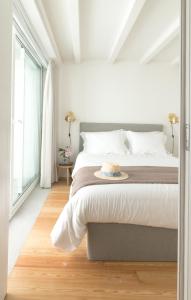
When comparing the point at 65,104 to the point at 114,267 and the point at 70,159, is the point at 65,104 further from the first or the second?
the point at 114,267

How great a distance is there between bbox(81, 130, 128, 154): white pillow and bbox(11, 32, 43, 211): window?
37.9 inches

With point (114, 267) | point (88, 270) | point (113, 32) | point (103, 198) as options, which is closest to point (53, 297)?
point (88, 270)

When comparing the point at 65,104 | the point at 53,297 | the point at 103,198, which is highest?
the point at 65,104

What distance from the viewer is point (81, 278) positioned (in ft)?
6.17

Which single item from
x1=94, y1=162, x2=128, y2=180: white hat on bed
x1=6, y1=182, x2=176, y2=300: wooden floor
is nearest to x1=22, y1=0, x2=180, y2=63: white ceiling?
x1=94, y1=162, x2=128, y2=180: white hat on bed

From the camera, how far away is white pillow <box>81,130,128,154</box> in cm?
425

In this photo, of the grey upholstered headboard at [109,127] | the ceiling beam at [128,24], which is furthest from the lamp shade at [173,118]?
the ceiling beam at [128,24]

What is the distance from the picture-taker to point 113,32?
Result: 350cm

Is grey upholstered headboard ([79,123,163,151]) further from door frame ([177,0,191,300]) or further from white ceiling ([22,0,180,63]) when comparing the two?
door frame ([177,0,191,300])

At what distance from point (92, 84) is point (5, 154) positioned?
3.59 meters

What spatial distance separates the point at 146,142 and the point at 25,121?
80.4 inches

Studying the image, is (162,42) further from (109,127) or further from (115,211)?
(115,211)

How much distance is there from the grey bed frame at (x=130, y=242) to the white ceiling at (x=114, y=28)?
2.16 meters

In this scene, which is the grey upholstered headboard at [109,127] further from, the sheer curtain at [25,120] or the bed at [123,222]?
the bed at [123,222]
